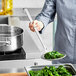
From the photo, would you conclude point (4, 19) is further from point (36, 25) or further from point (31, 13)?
point (36, 25)

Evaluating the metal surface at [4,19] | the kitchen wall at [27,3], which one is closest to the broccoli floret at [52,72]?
the metal surface at [4,19]

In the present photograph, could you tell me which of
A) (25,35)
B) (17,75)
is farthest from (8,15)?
(17,75)

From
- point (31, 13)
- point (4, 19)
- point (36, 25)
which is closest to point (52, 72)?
point (36, 25)

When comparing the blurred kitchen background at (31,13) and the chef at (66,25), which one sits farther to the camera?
the blurred kitchen background at (31,13)

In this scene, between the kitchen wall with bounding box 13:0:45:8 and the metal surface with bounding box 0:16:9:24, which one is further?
the kitchen wall with bounding box 13:0:45:8

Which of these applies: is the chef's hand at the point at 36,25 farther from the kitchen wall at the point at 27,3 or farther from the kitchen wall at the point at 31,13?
the kitchen wall at the point at 27,3

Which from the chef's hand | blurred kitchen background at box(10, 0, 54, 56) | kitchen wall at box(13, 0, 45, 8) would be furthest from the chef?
kitchen wall at box(13, 0, 45, 8)

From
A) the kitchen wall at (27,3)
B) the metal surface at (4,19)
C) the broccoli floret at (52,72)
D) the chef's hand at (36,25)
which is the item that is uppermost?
the kitchen wall at (27,3)

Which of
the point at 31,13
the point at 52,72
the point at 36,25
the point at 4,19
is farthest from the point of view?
the point at 31,13

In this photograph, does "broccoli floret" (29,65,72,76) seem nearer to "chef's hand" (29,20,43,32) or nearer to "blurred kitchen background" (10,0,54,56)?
"chef's hand" (29,20,43,32)

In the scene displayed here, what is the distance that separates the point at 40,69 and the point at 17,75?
17 centimetres

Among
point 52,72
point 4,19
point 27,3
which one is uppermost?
point 27,3

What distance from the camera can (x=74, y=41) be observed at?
1986 millimetres

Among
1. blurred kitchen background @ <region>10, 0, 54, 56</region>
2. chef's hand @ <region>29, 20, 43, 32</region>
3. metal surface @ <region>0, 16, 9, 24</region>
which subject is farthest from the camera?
blurred kitchen background @ <region>10, 0, 54, 56</region>
